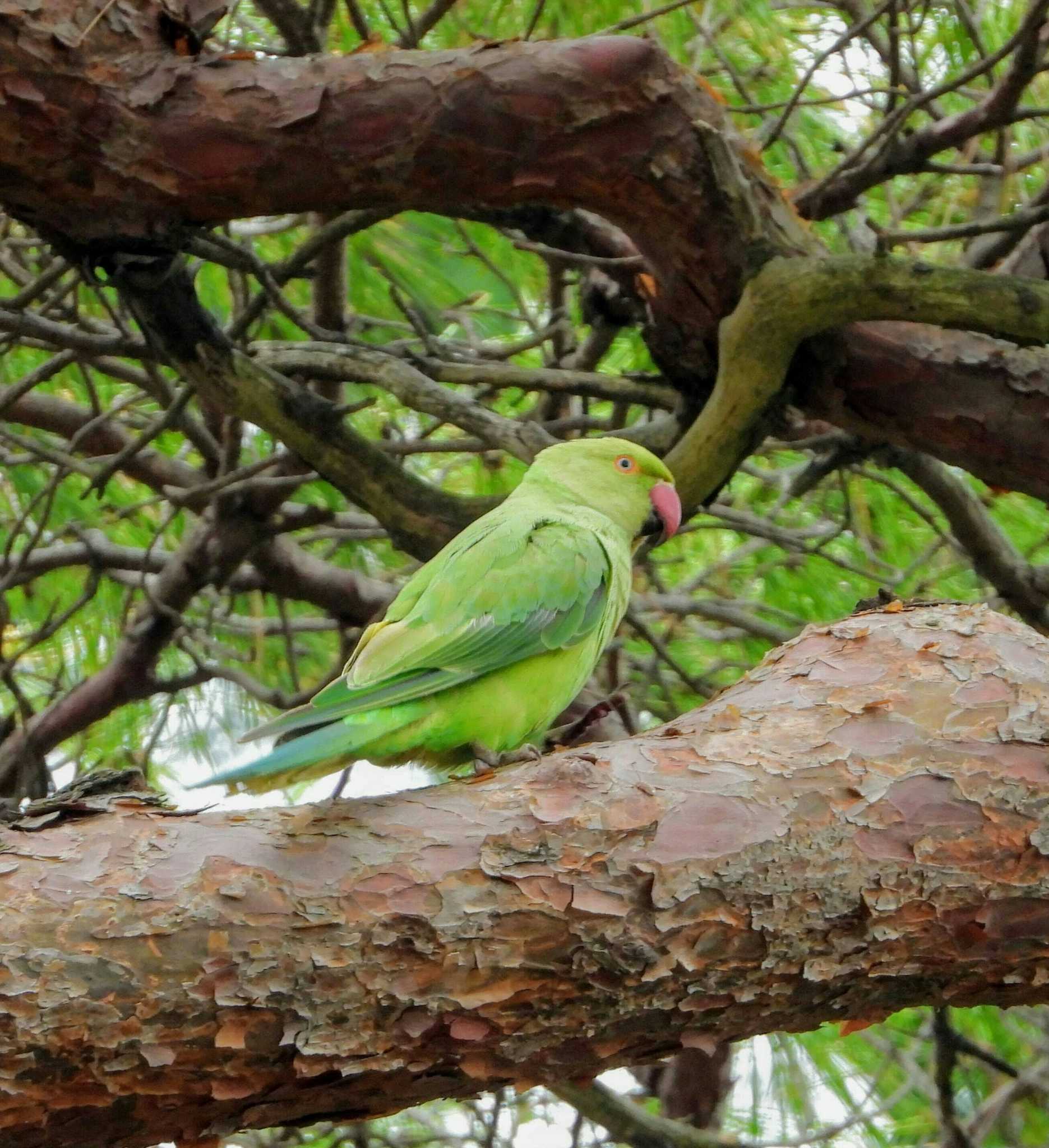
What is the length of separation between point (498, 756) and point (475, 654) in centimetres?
19

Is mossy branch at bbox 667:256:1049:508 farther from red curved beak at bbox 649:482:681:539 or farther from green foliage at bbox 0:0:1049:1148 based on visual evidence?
green foliage at bbox 0:0:1049:1148

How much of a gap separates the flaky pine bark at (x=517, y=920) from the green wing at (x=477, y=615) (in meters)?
0.30

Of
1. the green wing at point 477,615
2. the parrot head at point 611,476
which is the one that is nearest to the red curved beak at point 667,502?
the parrot head at point 611,476

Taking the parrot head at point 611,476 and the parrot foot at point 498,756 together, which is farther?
the parrot head at point 611,476

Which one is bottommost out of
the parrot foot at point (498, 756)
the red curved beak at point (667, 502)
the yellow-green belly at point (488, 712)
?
the parrot foot at point (498, 756)

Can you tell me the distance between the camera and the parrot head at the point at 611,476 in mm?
3131

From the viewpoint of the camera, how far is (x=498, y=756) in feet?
7.83

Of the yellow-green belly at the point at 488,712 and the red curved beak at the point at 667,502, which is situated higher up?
the red curved beak at the point at 667,502

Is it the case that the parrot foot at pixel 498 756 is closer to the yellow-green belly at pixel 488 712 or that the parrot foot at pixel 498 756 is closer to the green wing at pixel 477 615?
the yellow-green belly at pixel 488 712

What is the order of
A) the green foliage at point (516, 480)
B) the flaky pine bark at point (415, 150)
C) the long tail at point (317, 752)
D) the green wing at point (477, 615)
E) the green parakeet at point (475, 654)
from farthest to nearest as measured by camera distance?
1. the green foliage at point (516, 480)
2. the flaky pine bark at point (415, 150)
3. the green wing at point (477, 615)
4. the green parakeet at point (475, 654)
5. the long tail at point (317, 752)

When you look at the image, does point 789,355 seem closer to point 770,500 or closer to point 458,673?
point 458,673

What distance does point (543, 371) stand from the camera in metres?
3.39

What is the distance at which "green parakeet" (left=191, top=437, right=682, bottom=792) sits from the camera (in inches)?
82.4

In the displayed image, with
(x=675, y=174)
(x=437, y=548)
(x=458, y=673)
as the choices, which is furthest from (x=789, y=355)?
(x=458, y=673)
